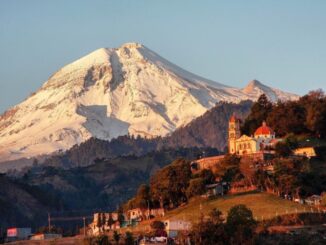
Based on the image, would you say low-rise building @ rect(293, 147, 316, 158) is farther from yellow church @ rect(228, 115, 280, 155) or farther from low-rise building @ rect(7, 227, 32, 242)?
low-rise building @ rect(7, 227, 32, 242)

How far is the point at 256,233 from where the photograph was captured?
91688 mm

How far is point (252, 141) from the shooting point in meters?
134

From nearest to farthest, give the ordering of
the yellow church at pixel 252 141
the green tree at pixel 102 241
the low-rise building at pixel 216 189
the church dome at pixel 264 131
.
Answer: the green tree at pixel 102 241 < the low-rise building at pixel 216 189 < the yellow church at pixel 252 141 < the church dome at pixel 264 131

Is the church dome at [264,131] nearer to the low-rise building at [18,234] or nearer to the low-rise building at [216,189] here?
the low-rise building at [216,189]

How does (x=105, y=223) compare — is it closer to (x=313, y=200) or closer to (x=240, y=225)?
(x=313, y=200)

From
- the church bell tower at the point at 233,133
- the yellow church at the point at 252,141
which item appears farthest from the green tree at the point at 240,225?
the church bell tower at the point at 233,133

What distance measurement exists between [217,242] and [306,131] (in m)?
51.4

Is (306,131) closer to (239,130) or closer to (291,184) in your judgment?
(239,130)

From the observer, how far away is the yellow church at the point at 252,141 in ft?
433

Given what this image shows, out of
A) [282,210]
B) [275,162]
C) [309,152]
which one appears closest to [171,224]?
[282,210]

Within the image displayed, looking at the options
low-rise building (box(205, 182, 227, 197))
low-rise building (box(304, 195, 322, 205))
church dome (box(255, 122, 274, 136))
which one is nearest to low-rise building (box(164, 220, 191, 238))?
low-rise building (box(205, 182, 227, 197))

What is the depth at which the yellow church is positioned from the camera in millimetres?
132000

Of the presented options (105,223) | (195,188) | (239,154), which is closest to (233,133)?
(239,154)

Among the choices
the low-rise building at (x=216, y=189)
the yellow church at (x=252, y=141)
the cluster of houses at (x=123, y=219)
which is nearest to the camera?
the low-rise building at (x=216, y=189)
